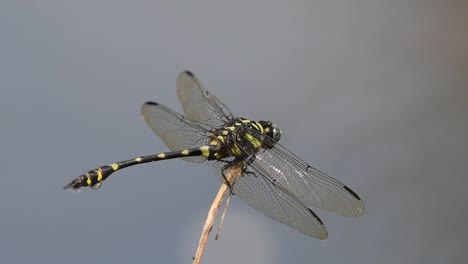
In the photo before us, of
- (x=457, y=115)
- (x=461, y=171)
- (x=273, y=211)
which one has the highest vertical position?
(x=457, y=115)

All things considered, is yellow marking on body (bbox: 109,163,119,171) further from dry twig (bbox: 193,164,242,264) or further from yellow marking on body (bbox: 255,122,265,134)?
yellow marking on body (bbox: 255,122,265,134)

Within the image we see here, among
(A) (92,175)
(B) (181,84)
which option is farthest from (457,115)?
(A) (92,175)

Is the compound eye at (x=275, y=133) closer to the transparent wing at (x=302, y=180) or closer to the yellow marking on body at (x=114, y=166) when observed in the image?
the transparent wing at (x=302, y=180)

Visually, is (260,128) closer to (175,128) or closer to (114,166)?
(175,128)

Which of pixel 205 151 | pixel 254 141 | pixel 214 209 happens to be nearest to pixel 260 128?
pixel 254 141

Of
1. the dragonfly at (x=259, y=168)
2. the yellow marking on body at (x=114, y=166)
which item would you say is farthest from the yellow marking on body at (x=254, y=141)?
the yellow marking on body at (x=114, y=166)

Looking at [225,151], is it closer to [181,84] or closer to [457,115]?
[181,84]
